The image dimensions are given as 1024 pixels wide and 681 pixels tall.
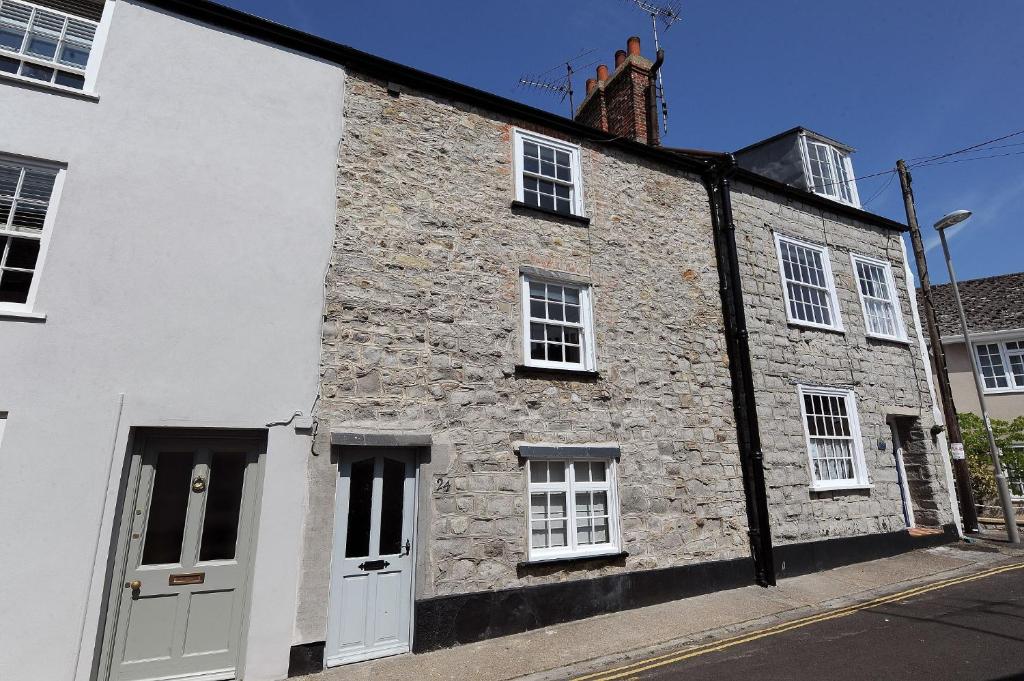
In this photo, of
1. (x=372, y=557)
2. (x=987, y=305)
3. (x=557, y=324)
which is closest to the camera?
(x=372, y=557)

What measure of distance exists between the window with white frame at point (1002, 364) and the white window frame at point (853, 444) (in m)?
12.8

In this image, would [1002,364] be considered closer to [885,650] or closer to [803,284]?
[803,284]

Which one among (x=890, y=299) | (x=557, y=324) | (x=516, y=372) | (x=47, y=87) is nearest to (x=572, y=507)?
(x=516, y=372)

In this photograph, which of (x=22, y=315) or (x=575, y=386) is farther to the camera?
(x=575, y=386)

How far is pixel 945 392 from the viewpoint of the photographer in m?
12.0

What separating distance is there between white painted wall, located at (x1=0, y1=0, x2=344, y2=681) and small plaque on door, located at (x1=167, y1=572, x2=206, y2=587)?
56 cm

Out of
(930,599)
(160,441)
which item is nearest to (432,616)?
(160,441)

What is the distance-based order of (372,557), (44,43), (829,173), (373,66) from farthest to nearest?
(829,173) < (373,66) < (44,43) < (372,557)

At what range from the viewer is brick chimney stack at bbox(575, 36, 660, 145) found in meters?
11.4

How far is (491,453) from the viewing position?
707 centimetres

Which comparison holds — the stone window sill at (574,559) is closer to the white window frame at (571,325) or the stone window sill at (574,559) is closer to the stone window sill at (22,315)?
the white window frame at (571,325)

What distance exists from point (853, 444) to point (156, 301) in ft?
40.2

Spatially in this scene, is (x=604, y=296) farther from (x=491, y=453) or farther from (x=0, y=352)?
(x=0, y=352)

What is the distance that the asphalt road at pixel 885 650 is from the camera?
16.6ft
